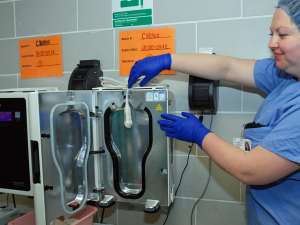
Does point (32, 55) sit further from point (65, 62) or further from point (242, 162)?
point (242, 162)

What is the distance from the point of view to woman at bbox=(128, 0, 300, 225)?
30.9 inches

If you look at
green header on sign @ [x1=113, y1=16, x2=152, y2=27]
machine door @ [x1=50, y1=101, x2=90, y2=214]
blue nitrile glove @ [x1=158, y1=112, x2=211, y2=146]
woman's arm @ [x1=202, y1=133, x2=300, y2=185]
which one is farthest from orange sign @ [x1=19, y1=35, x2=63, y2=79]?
woman's arm @ [x1=202, y1=133, x2=300, y2=185]

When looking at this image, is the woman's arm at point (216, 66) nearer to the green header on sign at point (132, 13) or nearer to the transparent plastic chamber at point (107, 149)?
the transparent plastic chamber at point (107, 149)

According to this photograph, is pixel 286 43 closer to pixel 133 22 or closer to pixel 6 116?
pixel 133 22

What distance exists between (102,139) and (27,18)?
2.60 ft

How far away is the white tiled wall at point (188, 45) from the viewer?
47.3 inches

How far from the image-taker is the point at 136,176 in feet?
3.90

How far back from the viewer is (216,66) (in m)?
1.09

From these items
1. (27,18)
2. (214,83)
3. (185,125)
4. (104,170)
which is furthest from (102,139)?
(27,18)

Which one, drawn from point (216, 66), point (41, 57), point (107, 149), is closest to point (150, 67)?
point (216, 66)

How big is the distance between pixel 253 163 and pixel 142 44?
2.43 feet

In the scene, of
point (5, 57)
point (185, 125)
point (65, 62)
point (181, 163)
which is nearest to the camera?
point (185, 125)

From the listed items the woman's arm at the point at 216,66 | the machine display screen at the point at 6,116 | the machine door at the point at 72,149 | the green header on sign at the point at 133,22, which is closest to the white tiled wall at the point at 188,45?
the green header on sign at the point at 133,22

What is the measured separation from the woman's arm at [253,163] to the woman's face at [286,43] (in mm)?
243
